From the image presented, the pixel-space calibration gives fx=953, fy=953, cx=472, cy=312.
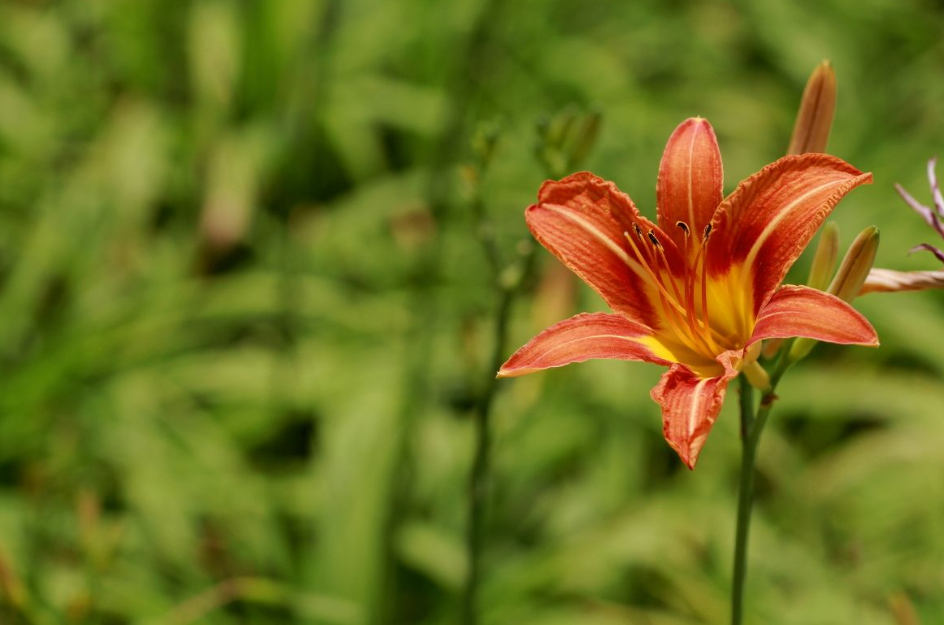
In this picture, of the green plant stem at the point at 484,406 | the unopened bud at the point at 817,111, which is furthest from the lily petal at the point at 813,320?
the green plant stem at the point at 484,406

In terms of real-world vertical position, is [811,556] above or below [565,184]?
below

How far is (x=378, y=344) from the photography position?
3016 mm

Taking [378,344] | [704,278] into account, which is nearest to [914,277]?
[704,278]

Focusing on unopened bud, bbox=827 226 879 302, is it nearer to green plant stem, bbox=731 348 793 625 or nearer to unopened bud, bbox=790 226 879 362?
unopened bud, bbox=790 226 879 362

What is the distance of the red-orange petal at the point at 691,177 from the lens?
1.11 meters

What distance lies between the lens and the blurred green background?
7.50ft

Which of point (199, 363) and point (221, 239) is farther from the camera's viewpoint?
point (221, 239)

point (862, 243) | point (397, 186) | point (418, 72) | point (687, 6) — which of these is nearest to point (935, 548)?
point (862, 243)

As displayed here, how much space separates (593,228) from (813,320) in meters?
0.29

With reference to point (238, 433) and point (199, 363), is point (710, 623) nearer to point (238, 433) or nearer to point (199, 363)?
point (238, 433)

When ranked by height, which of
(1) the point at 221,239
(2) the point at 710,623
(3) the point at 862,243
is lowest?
(2) the point at 710,623

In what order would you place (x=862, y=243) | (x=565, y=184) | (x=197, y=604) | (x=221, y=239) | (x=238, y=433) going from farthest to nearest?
1. (x=221, y=239)
2. (x=238, y=433)
3. (x=197, y=604)
4. (x=565, y=184)
5. (x=862, y=243)

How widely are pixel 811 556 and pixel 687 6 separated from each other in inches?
121

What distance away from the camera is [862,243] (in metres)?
1.00
